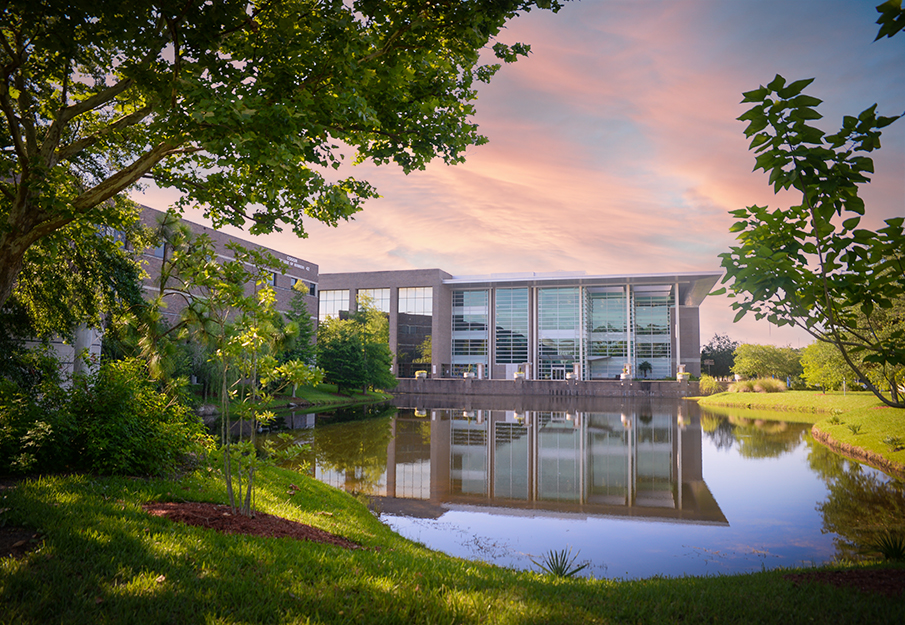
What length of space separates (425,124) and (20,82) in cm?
509

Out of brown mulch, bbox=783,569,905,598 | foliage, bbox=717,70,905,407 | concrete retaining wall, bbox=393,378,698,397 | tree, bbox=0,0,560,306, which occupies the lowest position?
concrete retaining wall, bbox=393,378,698,397

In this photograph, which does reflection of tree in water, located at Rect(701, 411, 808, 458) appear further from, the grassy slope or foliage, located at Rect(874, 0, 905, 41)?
foliage, located at Rect(874, 0, 905, 41)

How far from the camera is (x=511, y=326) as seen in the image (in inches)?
2734

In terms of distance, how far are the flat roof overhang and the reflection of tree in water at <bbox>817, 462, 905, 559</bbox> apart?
169 feet

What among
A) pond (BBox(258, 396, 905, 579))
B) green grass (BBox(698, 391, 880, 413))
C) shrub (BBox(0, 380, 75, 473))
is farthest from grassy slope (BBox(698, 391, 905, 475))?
shrub (BBox(0, 380, 75, 473))

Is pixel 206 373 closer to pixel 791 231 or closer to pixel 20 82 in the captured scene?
pixel 20 82

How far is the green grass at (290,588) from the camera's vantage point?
11.7 feet

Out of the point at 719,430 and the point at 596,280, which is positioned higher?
the point at 596,280

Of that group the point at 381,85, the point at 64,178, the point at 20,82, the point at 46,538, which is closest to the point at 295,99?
the point at 381,85

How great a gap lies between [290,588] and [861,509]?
11.5 m

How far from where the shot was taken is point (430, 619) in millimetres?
3715

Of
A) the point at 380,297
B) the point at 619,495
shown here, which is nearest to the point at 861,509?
the point at 619,495

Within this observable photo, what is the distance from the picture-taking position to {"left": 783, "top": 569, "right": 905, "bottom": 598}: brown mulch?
14.5 ft

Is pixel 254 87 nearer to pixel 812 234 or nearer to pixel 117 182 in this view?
pixel 117 182
